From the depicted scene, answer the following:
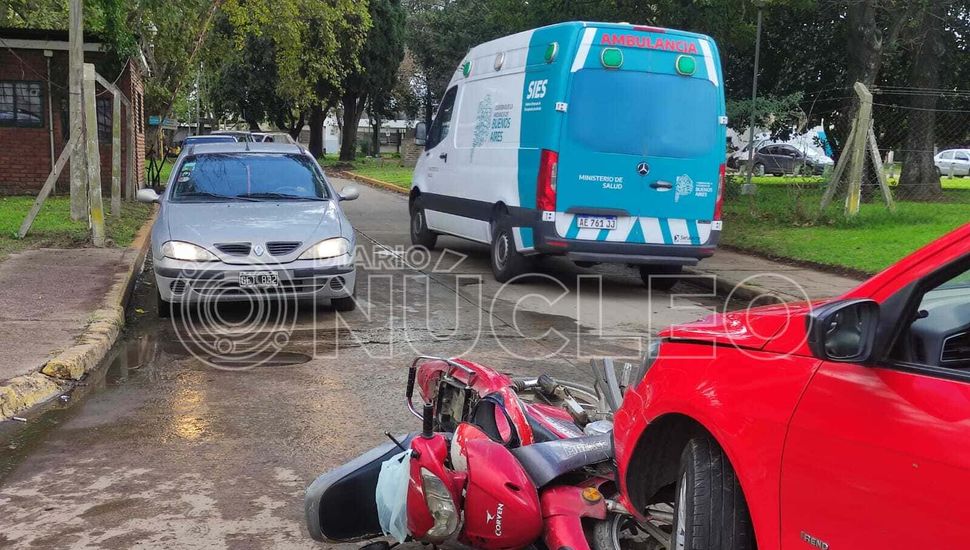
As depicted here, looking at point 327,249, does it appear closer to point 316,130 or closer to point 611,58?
point 611,58

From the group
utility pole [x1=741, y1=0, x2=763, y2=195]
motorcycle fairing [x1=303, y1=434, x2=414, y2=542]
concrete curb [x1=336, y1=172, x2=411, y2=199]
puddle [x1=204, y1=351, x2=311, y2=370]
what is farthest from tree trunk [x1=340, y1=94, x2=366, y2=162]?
motorcycle fairing [x1=303, y1=434, x2=414, y2=542]

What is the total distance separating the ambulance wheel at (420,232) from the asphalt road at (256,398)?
2.23m

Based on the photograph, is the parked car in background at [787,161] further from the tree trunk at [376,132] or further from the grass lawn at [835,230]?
the tree trunk at [376,132]

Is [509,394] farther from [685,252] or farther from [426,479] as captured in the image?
[685,252]

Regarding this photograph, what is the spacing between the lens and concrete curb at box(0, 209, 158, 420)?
5867mm

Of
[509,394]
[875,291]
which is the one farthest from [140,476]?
[875,291]

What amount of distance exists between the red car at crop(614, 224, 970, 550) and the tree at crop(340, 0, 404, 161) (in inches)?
1614

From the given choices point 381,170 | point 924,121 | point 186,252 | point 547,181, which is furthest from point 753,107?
point 381,170

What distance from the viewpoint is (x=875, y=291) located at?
2.46m

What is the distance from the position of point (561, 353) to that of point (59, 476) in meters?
4.07

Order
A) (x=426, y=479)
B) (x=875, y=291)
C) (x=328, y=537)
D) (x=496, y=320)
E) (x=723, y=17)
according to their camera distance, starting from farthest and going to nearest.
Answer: (x=723, y=17), (x=496, y=320), (x=328, y=537), (x=426, y=479), (x=875, y=291)

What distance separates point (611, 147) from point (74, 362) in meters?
5.94

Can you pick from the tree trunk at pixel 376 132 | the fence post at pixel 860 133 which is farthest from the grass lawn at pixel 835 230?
the tree trunk at pixel 376 132

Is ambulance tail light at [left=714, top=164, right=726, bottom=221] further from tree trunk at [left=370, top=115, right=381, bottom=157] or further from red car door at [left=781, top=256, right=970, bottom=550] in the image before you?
tree trunk at [left=370, top=115, right=381, bottom=157]
